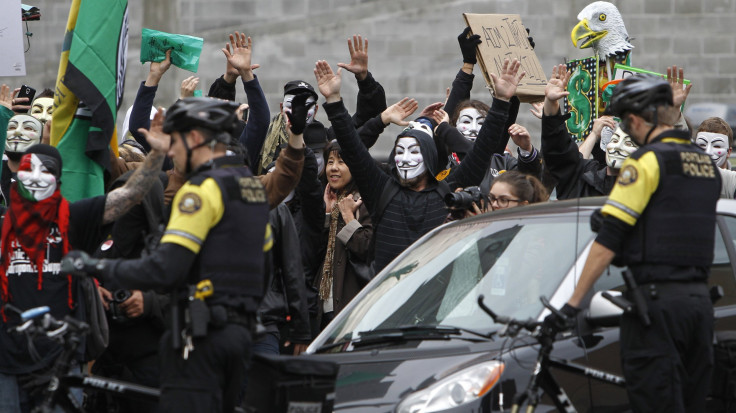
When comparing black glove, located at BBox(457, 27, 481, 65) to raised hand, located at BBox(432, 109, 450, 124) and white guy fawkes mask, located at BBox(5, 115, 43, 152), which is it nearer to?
raised hand, located at BBox(432, 109, 450, 124)

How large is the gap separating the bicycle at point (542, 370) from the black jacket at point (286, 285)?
81.5 inches

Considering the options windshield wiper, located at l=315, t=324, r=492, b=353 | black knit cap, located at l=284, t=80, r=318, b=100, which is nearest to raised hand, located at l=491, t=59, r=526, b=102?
black knit cap, located at l=284, t=80, r=318, b=100

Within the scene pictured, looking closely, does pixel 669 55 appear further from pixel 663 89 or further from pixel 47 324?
pixel 47 324

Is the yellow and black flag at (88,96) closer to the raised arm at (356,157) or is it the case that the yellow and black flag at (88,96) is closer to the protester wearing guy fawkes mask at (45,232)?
the protester wearing guy fawkes mask at (45,232)

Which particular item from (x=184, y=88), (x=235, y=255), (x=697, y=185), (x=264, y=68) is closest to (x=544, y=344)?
(x=697, y=185)

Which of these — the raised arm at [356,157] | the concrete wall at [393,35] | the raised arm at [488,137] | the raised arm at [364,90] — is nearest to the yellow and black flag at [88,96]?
the raised arm at [356,157]

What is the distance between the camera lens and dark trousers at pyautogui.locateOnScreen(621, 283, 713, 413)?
502 centimetres

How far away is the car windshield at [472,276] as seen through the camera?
550cm

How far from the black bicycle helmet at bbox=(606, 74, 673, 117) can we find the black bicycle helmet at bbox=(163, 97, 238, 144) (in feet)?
5.71

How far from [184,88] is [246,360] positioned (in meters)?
3.90

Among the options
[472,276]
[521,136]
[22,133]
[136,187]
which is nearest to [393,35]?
[521,136]

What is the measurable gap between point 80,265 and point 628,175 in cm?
234

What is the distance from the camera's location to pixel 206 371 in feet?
15.4

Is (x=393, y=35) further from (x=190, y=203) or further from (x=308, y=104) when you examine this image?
(x=190, y=203)
